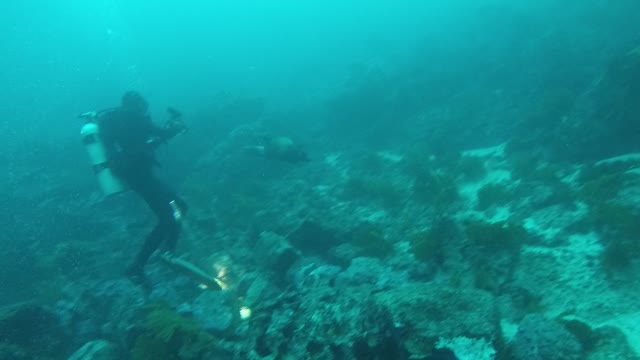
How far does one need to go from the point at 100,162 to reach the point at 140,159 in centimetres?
93

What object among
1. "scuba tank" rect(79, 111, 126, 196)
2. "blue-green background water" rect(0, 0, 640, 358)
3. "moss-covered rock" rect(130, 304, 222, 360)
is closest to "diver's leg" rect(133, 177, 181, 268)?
"scuba tank" rect(79, 111, 126, 196)

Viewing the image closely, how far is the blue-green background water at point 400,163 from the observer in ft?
23.3

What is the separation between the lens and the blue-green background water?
7094 millimetres

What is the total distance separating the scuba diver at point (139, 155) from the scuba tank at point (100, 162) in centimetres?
3

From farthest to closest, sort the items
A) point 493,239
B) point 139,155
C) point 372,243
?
point 139,155
point 372,243
point 493,239

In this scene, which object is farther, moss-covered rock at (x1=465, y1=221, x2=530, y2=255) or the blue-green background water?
the blue-green background water

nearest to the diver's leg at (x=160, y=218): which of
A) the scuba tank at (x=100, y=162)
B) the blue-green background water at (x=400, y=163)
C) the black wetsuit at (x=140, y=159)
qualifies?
the black wetsuit at (x=140, y=159)

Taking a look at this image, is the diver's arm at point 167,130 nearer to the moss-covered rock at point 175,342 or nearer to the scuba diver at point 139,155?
the scuba diver at point 139,155

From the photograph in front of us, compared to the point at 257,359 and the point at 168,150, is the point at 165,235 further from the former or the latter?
the point at 168,150

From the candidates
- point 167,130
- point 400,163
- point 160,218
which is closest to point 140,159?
point 167,130

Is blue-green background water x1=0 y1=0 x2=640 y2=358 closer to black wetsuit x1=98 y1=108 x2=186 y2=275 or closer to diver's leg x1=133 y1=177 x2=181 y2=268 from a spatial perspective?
diver's leg x1=133 y1=177 x2=181 y2=268

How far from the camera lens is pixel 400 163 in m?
12.5

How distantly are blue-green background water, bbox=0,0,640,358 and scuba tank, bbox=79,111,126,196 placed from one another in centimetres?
217

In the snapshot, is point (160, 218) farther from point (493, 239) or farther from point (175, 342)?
point (493, 239)
